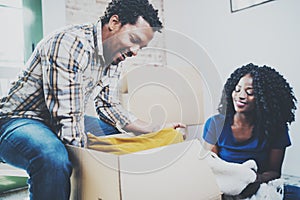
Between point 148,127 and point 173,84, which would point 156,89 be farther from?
point 148,127

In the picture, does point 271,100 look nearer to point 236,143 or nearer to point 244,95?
point 244,95

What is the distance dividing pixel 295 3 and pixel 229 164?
28.7 inches

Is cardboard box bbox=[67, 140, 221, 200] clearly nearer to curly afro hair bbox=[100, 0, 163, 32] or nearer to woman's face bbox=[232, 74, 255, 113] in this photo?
woman's face bbox=[232, 74, 255, 113]

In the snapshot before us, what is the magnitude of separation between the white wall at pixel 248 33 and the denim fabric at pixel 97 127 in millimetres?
588

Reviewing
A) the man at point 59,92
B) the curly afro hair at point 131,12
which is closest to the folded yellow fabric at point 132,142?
the man at point 59,92

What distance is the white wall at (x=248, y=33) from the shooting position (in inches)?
46.9

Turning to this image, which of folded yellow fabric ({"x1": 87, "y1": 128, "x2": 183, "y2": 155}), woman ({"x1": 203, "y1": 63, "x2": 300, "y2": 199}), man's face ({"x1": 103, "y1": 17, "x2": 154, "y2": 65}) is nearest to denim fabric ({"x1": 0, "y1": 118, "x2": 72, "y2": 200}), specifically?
folded yellow fabric ({"x1": 87, "y1": 128, "x2": 183, "y2": 155})

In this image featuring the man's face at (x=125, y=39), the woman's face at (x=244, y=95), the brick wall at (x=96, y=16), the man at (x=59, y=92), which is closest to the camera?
the man at (x=59, y=92)

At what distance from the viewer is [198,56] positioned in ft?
4.87

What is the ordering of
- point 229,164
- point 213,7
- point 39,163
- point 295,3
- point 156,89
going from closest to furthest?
point 39,163 < point 295,3 < point 229,164 < point 213,7 < point 156,89

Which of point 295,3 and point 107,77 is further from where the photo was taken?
point 107,77

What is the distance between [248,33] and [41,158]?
1002mm

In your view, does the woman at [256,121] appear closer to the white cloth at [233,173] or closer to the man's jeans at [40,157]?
the white cloth at [233,173]

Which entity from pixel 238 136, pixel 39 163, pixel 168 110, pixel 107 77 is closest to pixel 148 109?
pixel 168 110
